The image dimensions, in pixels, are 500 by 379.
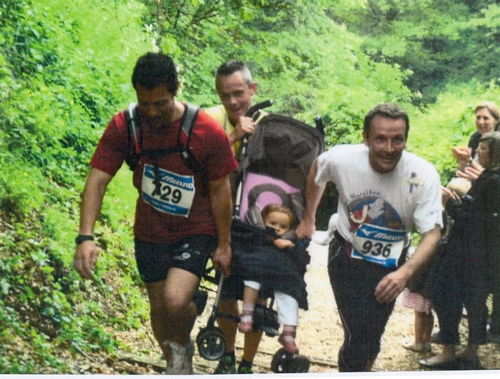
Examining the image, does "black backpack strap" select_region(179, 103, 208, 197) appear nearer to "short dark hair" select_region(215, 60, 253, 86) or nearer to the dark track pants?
"short dark hair" select_region(215, 60, 253, 86)

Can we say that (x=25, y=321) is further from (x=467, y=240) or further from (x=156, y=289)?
(x=467, y=240)

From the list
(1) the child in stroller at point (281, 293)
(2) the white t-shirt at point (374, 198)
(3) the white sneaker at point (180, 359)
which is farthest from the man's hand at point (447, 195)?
(3) the white sneaker at point (180, 359)

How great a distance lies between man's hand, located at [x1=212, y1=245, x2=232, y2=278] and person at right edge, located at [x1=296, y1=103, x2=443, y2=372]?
0.41m

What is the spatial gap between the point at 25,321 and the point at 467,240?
2470mm

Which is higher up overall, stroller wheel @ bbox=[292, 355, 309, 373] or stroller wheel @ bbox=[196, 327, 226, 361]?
stroller wheel @ bbox=[196, 327, 226, 361]

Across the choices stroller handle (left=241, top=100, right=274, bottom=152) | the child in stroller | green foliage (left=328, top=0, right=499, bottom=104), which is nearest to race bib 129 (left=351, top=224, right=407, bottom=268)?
the child in stroller

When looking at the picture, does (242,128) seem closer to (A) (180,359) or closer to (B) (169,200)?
(B) (169,200)

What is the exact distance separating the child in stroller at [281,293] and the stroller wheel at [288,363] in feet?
0.33

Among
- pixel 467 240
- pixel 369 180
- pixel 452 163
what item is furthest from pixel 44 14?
pixel 467 240

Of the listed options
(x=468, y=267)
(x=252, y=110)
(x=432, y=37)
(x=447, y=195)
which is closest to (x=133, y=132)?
(x=252, y=110)

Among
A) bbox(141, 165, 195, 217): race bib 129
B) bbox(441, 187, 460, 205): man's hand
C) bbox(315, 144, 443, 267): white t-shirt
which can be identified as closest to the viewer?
bbox(141, 165, 195, 217): race bib 129

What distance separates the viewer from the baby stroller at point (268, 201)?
3.89 meters

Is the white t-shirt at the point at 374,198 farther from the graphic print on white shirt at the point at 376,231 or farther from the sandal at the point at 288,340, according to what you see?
the sandal at the point at 288,340

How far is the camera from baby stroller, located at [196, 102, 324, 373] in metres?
3.89
